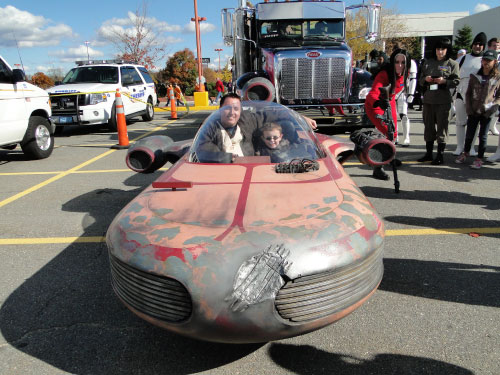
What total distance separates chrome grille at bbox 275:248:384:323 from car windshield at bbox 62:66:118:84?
12056 mm

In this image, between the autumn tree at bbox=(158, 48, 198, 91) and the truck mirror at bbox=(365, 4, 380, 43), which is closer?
the truck mirror at bbox=(365, 4, 380, 43)

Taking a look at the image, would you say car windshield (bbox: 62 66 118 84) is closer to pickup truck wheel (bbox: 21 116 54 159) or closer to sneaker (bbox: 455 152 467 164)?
pickup truck wheel (bbox: 21 116 54 159)

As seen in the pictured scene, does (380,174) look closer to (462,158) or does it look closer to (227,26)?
(462,158)

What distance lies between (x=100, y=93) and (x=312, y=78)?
21.0 ft

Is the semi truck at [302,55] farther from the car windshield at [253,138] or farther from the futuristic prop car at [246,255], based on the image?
the futuristic prop car at [246,255]

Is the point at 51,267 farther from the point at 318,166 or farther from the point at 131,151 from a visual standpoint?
the point at 318,166

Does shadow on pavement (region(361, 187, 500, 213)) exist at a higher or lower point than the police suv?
lower

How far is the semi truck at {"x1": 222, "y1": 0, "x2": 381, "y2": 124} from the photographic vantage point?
8273mm

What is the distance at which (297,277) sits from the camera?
182 centimetres

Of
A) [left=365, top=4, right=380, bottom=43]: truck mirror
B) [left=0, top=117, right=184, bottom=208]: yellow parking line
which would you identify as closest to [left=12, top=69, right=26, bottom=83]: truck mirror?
[left=0, top=117, right=184, bottom=208]: yellow parking line

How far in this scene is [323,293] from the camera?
6.25 feet

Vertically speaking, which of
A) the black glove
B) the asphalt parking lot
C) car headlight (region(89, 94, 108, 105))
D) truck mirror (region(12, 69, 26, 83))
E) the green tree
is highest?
the green tree

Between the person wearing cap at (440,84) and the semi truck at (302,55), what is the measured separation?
2.17m

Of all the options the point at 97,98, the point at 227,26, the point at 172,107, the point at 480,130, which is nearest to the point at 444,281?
the point at 480,130
